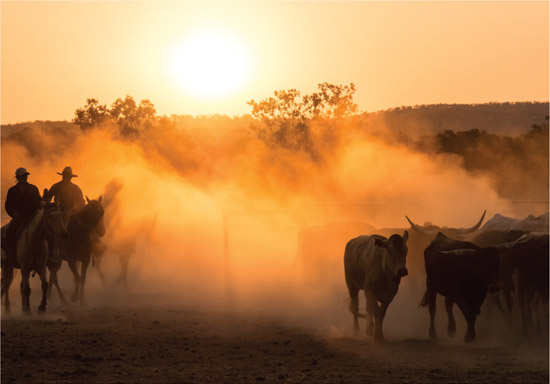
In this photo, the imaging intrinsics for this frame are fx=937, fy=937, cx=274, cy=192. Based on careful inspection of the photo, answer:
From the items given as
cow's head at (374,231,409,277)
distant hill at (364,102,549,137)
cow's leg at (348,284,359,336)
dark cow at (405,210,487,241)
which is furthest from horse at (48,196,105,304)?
distant hill at (364,102,549,137)

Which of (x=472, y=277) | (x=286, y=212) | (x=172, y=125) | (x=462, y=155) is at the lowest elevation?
(x=472, y=277)

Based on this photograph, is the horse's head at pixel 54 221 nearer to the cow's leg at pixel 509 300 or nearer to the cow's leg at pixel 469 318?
the cow's leg at pixel 469 318

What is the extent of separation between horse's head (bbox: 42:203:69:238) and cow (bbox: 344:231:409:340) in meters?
5.04

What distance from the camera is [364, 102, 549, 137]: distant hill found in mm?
147625

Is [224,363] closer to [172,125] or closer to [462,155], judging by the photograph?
[462,155]

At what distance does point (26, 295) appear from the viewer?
16734 millimetres

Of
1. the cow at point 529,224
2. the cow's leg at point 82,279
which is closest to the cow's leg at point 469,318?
the cow at point 529,224

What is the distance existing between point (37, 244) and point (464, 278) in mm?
7677

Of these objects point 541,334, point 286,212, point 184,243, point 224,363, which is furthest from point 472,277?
point 286,212

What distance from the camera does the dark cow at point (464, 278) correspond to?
44.7 feet

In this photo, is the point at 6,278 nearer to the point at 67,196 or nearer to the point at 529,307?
the point at 67,196

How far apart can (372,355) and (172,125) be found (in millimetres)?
68255

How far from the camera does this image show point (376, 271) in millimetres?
14148

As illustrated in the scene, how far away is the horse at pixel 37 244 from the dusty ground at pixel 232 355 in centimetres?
85
